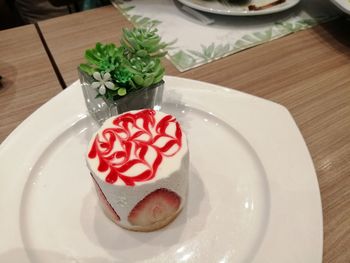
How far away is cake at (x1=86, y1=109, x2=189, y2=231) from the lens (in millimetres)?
528

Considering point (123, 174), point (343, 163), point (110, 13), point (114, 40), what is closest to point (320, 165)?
point (343, 163)

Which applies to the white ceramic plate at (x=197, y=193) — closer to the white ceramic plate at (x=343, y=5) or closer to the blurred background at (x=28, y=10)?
the white ceramic plate at (x=343, y=5)

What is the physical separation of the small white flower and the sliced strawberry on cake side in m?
0.20

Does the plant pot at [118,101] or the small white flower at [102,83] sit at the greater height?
the small white flower at [102,83]

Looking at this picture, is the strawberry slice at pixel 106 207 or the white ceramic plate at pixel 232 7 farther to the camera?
the white ceramic plate at pixel 232 7

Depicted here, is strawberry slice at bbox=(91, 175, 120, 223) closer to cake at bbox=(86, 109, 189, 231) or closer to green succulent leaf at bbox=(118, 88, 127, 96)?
cake at bbox=(86, 109, 189, 231)

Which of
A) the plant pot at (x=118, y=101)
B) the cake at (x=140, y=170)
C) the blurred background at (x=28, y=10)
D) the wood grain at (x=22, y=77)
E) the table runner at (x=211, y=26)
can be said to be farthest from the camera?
the blurred background at (x=28, y=10)

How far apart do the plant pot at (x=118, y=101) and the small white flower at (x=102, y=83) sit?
0.08 feet

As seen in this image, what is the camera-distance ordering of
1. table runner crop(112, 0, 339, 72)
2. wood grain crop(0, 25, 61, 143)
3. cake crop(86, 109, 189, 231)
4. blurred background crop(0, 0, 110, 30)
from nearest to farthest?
cake crop(86, 109, 189, 231) → wood grain crop(0, 25, 61, 143) → table runner crop(112, 0, 339, 72) → blurred background crop(0, 0, 110, 30)

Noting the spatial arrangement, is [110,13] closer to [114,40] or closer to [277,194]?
[114,40]

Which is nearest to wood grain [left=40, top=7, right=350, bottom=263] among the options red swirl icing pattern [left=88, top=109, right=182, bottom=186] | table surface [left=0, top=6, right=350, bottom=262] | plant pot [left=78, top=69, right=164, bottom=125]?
table surface [left=0, top=6, right=350, bottom=262]

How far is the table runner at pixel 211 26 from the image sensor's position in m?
0.93

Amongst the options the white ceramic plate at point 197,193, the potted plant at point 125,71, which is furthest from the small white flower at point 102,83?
the white ceramic plate at point 197,193

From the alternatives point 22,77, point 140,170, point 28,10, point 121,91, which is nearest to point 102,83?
point 121,91
